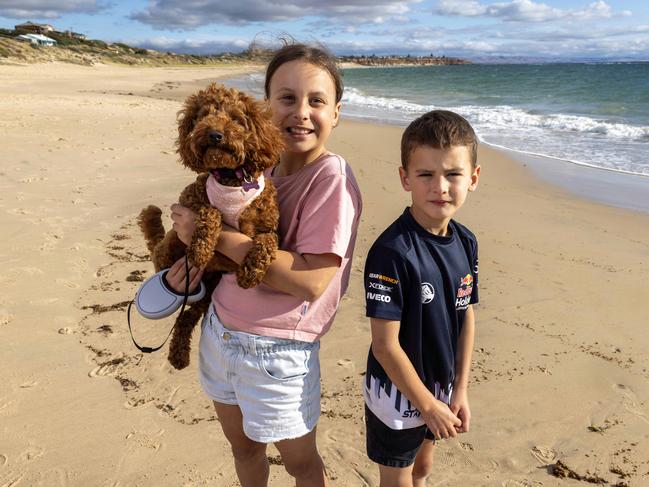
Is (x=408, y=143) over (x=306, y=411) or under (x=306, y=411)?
over

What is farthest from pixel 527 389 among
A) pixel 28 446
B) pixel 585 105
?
pixel 585 105

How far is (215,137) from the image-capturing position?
6.30ft

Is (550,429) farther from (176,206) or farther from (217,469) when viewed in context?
(176,206)

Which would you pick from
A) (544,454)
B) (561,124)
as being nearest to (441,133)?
(544,454)

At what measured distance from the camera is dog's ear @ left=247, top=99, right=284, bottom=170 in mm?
1990

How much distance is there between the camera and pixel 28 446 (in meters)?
3.18

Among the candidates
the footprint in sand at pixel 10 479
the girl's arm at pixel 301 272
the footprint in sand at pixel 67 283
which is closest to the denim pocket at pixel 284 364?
the girl's arm at pixel 301 272

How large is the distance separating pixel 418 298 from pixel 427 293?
46 mm

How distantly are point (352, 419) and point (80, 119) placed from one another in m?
13.1

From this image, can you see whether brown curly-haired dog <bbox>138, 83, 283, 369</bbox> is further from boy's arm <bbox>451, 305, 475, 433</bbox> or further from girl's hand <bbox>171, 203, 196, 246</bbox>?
boy's arm <bbox>451, 305, 475, 433</bbox>

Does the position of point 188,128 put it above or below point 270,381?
above

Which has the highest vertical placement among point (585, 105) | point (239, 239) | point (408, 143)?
point (408, 143)

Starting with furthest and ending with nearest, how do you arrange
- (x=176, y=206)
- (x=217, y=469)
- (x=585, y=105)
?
(x=585, y=105) < (x=217, y=469) < (x=176, y=206)

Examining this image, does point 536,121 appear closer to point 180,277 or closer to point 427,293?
point 427,293
